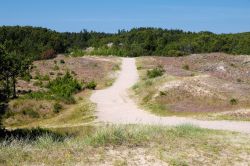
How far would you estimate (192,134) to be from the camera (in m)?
15.5

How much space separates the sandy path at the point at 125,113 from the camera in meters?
25.0

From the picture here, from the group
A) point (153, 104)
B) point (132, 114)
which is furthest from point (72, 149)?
point (153, 104)

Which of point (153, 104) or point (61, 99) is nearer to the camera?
point (153, 104)

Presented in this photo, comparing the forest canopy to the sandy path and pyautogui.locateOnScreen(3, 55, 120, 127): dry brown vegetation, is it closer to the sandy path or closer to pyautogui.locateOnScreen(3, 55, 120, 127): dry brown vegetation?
pyautogui.locateOnScreen(3, 55, 120, 127): dry brown vegetation

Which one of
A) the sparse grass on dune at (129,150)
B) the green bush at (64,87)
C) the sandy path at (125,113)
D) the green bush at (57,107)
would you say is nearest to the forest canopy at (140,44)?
the green bush at (64,87)

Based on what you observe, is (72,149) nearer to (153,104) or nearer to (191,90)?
(153,104)

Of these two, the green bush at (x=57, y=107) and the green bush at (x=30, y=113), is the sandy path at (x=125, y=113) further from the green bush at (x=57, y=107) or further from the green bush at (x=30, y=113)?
the green bush at (x=30, y=113)

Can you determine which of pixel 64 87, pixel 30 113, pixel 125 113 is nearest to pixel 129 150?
pixel 125 113

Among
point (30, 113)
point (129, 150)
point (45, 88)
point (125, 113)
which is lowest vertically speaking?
point (30, 113)

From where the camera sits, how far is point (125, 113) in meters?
32.6

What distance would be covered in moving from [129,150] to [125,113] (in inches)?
797

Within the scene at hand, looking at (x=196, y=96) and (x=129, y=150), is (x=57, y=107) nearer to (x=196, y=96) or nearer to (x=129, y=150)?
(x=196, y=96)

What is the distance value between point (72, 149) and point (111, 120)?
17731 millimetres

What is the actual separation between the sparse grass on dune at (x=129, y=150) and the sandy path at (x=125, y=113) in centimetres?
689
